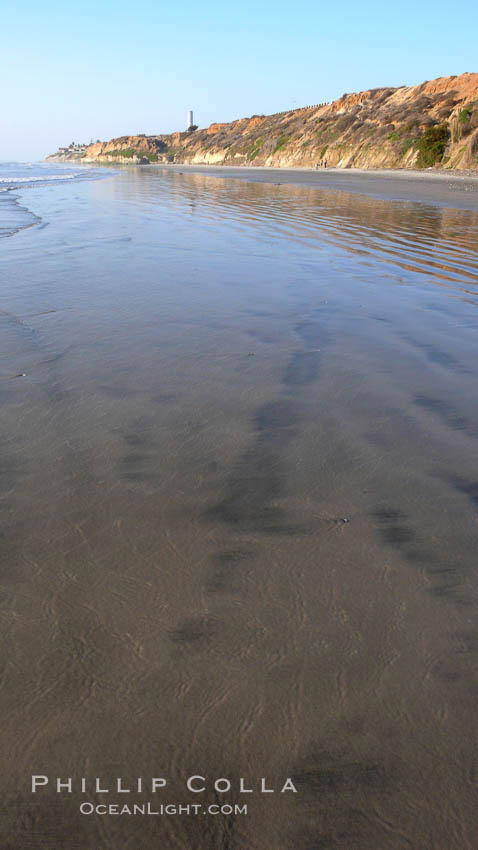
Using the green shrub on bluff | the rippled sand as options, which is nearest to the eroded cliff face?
the green shrub on bluff

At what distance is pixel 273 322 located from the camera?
4.52 meters

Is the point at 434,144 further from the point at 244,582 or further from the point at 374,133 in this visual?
the point at 244,582

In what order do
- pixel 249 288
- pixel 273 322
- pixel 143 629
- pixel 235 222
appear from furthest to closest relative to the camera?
pixel 235 222 < pixel 249 288 < pixel 273 322 < pixel 143 629

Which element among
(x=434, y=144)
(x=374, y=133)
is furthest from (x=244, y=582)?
(x=374, y=133)

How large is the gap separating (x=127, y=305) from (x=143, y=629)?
13.1ft

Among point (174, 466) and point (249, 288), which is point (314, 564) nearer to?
point (174, 466)

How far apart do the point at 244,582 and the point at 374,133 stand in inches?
1913

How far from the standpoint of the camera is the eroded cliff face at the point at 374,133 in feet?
103

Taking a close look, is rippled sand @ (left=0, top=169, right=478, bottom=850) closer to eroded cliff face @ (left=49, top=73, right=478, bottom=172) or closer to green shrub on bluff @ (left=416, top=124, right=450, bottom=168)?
eroded cliff face @ (left=49, top=73, right=478, bottom=172)

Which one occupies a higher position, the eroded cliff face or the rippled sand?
the eroded cliff face

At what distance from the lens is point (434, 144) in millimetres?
31516

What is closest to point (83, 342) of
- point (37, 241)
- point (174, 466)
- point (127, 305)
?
point (127, 305)

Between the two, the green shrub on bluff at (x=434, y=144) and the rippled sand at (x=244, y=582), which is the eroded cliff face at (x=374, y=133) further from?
the rippled sand at (x=244, y=582)

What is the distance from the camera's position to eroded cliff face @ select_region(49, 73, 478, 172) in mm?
31375
